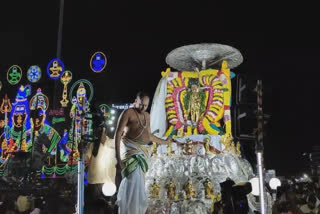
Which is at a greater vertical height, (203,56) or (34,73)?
(34,73)

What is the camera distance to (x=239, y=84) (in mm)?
6137

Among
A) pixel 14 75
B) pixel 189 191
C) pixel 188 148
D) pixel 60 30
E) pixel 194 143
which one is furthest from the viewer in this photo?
pixel 14 75

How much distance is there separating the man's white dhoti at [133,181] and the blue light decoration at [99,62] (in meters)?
22.1

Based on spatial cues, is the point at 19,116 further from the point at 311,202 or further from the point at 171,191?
the point at 311,202

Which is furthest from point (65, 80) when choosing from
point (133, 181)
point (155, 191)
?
point (133, 181)

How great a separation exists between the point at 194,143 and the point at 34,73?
95.7ft

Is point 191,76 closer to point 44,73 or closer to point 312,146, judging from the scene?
point 312,146

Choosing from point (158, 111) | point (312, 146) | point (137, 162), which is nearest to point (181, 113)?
point (158, 111)

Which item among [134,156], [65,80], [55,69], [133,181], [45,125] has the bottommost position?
[133,181]

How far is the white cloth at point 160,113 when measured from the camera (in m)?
9.59

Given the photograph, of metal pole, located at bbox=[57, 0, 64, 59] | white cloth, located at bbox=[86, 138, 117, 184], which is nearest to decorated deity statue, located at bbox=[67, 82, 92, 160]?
white cloth, located at bbox=[86, 138, 117, 184]

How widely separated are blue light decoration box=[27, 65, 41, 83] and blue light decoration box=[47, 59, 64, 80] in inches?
96.4

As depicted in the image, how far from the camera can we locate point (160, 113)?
9.79m

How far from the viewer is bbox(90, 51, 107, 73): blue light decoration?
2838 cm
